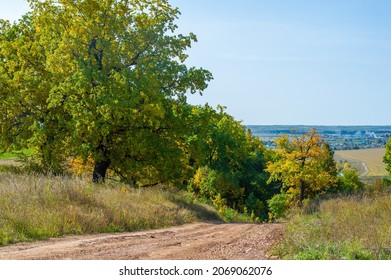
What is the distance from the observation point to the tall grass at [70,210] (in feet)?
41.7

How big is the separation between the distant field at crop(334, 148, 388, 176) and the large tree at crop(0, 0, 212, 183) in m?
58.2

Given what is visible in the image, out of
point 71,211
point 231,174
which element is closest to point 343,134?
point 231,174

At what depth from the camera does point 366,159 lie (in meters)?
84.6

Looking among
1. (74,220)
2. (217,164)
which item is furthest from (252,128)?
(74,220)

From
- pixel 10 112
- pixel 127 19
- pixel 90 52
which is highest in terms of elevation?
pixel 127 19

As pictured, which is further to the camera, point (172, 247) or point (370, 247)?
point (172, 247)

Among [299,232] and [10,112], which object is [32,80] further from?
[299,232]

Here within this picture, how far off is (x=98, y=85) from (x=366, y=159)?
7057cm

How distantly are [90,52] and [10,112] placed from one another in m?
5.42

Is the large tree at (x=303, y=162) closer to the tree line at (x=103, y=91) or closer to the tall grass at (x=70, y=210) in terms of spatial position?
the tree line at (x=103, y=91)

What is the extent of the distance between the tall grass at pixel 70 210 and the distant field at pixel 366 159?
65.0 metres

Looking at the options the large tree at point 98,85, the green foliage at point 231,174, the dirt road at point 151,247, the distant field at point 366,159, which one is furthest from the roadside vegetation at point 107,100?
the distant field at point 366,159

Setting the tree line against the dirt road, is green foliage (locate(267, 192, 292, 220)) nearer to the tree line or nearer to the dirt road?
the tree line

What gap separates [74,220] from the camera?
540 inches
